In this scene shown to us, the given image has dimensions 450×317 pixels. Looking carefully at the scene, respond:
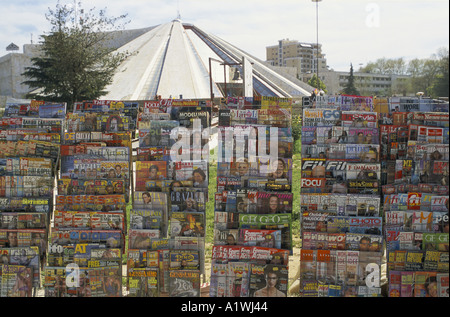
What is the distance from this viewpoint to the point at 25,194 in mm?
5844

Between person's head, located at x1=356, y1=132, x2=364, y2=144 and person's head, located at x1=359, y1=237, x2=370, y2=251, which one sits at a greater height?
person's head, located at x1=356, y1=132, x2=364, y2=144

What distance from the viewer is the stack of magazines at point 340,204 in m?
5.00

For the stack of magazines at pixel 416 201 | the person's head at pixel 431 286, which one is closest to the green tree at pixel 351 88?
the stack of magazines at pixel 416 201

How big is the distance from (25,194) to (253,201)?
2.74 meters

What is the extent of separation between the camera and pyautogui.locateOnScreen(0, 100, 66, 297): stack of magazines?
17.6 feet

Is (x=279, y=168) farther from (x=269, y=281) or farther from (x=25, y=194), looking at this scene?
(x=25, y=194)

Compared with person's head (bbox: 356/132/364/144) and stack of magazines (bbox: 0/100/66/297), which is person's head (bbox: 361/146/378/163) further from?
stack of magazines (bbox: 0/100/66/297)

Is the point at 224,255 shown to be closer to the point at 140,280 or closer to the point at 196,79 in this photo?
the point at 140,280

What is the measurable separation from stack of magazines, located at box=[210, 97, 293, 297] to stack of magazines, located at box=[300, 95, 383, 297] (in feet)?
0.83

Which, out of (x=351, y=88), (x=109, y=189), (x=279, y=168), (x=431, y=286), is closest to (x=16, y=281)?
(x=109, y=189)

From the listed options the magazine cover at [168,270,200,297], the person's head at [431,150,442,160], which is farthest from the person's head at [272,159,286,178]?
the person's head at [431,150,442,160]

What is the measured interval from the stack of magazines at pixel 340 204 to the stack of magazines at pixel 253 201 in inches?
9.9
